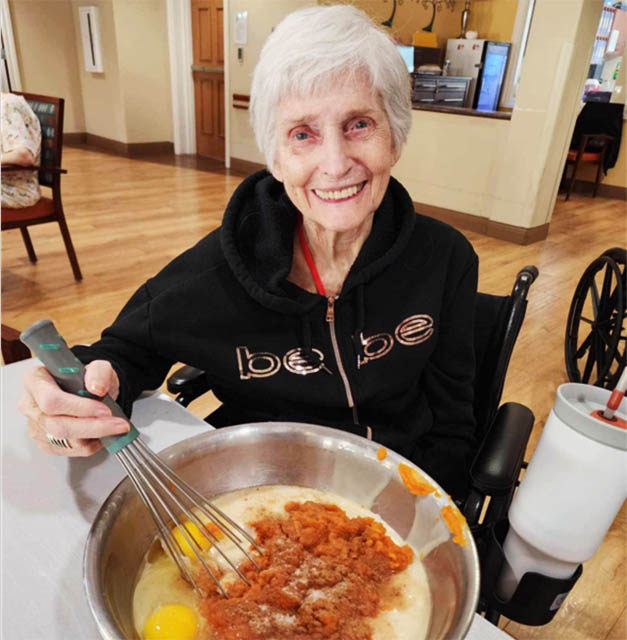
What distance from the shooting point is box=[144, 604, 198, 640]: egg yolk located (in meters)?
0.52

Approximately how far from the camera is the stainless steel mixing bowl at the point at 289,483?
495 mm

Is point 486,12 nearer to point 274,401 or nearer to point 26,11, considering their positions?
point 26,11

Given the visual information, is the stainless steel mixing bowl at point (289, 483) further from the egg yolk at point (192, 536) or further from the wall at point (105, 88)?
the wall at point (105, 88)

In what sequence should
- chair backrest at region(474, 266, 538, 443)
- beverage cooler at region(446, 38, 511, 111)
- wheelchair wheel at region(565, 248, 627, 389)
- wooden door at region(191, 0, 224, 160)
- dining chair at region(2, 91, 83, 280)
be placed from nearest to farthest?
chair backrest at region(474, 266, 538, 443), wheelchair wheel at region(565, 248, 627, 389), dining chair at region(2, 91, 83, 280), beverage cooler at region(446, 38, 511, 111), wooden door at region(191, 0, 224, 160)

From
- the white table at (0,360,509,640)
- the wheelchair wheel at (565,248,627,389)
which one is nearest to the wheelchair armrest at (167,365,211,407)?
the white table at (0,360,509,640)

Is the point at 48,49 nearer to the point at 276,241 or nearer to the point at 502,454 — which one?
the point at 276,241

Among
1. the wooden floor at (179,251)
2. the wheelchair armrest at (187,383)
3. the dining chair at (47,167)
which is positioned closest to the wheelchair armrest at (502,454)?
the wheelchair armrest at (187,383)

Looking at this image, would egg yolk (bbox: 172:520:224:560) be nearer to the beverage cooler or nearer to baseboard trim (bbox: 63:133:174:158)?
the beverage cooler

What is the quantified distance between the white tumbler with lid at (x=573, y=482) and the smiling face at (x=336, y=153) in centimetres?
45

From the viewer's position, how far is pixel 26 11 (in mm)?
6945

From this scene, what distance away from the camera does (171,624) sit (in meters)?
0.53

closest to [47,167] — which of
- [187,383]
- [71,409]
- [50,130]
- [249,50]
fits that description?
[50,130]

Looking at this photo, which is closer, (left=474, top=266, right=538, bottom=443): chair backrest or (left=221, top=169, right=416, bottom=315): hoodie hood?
(left=221, top=169, right=416, bottom=315): hoodie hood

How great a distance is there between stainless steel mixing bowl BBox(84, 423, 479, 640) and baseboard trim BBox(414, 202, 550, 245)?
3.81 m
